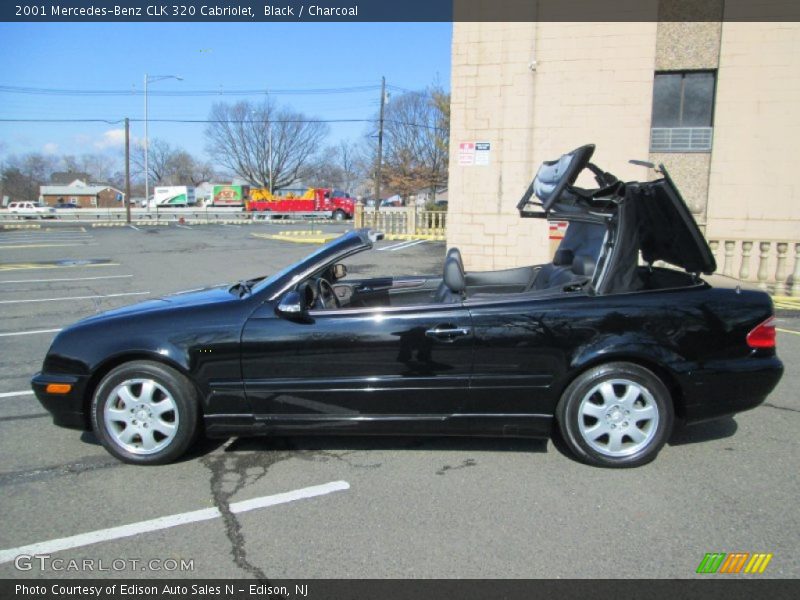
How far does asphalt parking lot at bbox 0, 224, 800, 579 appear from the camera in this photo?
2768 mm

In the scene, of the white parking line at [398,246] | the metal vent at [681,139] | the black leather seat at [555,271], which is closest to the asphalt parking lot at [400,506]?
the black leather seat at [555,271]

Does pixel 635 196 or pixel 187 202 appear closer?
pixel 635 196

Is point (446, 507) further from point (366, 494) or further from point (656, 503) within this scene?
point (656, 503)

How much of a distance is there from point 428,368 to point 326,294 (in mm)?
1102

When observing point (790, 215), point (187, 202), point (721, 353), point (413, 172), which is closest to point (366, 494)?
point (721, 353)

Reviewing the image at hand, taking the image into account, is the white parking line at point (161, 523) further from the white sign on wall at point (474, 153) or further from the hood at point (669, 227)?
the white sign on wall at point (474, 153)

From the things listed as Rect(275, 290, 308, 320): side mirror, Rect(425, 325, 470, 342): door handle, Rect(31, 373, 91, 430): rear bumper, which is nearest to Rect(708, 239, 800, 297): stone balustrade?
Rect(425, 325, 470, 342): door handle

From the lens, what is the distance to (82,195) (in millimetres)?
95375

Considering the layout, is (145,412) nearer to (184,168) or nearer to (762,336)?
(762,336)

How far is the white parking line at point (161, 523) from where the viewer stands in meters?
2.86
